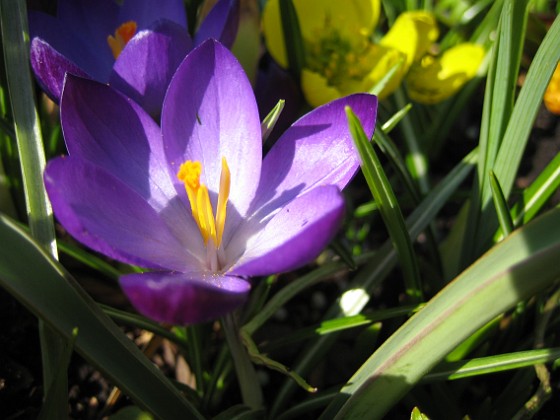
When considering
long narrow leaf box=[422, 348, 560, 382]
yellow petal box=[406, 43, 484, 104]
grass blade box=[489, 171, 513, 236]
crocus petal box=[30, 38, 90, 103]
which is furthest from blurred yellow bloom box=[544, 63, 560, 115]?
crocus petal box=[30, 38, 90, 103]

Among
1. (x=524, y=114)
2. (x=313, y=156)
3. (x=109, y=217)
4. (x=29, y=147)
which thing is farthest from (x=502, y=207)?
(x=29, y=147)

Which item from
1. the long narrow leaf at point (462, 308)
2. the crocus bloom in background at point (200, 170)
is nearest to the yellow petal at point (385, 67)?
the crocus bloom in background at point (200, 170)

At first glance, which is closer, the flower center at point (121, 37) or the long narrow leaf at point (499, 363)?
the long narrow leaf at point (499, 363)

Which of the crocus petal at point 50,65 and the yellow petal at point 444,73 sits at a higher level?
the crocus petal at point 50,65

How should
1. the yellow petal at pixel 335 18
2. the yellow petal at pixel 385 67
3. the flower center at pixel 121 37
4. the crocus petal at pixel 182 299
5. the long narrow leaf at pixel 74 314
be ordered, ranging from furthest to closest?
1. the yellow petal at pixel 335 18
2. the yellow petal at pixel 385 67
3. the flower center at pixel 121 37
4. the long narrow leaf at pixel 74 314
5. the crocus petal at pixel 182 299

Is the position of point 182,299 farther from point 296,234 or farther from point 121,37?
point 121,37

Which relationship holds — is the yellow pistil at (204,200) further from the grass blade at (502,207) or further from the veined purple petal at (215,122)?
the grass blade at (502,207)

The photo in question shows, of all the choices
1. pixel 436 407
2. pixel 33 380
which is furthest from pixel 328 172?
pixel 33 380
